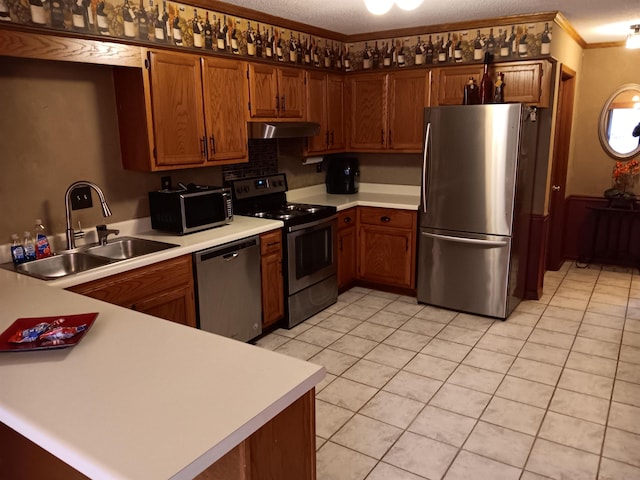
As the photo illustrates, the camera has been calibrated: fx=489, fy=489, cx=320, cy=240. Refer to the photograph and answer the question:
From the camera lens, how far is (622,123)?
5.36 m

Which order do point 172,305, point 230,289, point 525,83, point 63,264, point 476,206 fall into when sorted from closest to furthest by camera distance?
point 63,264
point 172,305
point 230,289
point 476,206
point 525,83

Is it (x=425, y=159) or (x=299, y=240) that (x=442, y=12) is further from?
(x=299, y=240)

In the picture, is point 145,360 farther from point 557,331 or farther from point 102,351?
point 557,331

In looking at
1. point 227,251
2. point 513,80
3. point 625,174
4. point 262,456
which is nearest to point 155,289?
point 227,251

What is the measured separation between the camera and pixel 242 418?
1117 mm

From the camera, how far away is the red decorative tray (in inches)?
57.9

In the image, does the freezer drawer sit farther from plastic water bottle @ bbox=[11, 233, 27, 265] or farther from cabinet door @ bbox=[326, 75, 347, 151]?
plastic water bottle @ bbox=[11, 233, 27, 265]

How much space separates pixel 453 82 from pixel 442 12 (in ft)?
2.17

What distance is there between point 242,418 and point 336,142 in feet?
13.0

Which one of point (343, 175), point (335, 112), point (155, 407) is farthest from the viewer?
point (343, 175)

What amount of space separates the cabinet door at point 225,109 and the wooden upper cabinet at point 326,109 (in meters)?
0.90

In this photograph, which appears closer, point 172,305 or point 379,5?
point 379,5

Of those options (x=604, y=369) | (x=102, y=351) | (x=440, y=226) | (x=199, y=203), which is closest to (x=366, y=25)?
(x=440, y=226)

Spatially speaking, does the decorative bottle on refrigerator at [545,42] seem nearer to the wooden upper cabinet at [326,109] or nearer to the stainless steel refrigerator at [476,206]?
the stainless steel refrigerator at [476,206]
